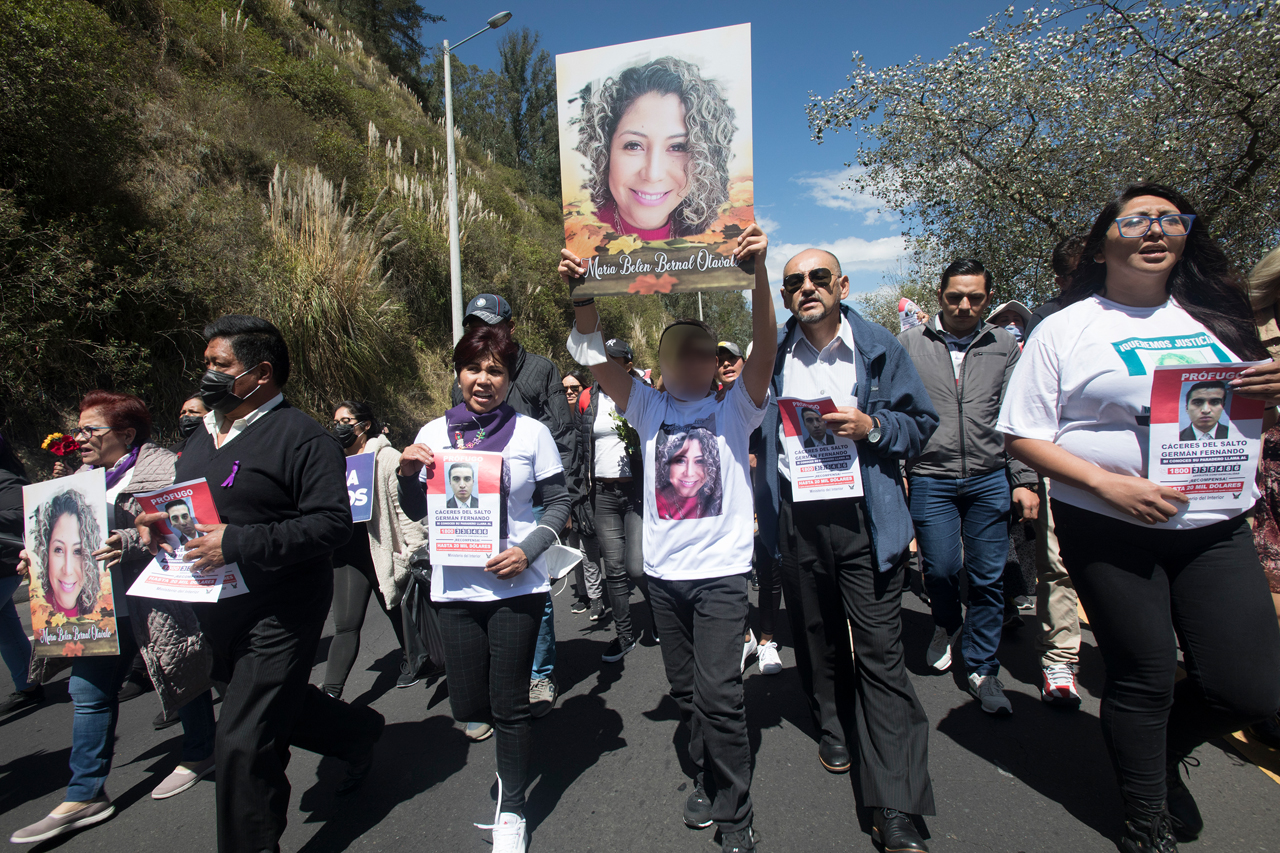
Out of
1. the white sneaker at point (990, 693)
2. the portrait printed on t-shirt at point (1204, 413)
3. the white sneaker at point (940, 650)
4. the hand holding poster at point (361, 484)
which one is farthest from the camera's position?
the hand holding poster at point (361, 484)

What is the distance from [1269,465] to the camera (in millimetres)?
3061

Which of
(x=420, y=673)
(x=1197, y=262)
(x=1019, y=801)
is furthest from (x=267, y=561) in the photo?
(x=1197, y=262)

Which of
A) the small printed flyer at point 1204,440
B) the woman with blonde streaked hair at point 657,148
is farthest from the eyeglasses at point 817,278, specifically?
the small printed flyer at point 1204,440

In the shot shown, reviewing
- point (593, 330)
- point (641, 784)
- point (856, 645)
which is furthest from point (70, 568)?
point (856, 645)

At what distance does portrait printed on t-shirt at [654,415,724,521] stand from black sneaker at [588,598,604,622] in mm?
3081

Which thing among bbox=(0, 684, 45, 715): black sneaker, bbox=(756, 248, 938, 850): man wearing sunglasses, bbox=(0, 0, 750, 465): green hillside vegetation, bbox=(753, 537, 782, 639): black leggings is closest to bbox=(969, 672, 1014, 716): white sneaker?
bbox=(756, 248, 938, 850): man wearing sunglasses

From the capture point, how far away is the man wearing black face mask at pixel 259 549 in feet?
7.39

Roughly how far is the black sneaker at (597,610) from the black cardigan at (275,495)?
10.5ft

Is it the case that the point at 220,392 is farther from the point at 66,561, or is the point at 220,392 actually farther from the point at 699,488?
the point at 699,488

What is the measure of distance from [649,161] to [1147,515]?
2.10 meters

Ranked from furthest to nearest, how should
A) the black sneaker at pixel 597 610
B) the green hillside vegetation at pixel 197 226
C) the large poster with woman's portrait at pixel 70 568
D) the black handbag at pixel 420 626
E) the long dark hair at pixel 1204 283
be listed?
the green hillside vegetation at pixel 197 226 < the black sneaker at pixel 597 610 < the black handbag at pixel 420 626 < the large poster with woman's portrait at pixel 70 568 < the long dark hair at pixel 1204 283

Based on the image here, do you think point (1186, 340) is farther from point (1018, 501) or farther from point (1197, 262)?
point (1018, 501)

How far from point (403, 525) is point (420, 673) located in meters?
1.04

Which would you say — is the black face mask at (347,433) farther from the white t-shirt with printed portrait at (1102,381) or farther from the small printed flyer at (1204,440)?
the small printed flyer at (1204,440)
